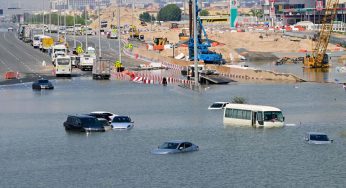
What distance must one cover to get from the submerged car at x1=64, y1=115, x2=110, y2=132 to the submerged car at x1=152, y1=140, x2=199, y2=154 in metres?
10.2

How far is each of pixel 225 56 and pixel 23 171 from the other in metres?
111

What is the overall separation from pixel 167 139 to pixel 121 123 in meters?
6.73

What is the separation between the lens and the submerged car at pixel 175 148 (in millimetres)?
60969

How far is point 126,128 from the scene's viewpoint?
72.5 meters

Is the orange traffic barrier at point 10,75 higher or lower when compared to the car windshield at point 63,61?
lower

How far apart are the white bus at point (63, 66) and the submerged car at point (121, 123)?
4743cm

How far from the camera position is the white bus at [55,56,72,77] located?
394 feet

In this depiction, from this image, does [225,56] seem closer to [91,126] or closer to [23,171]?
[91,126]

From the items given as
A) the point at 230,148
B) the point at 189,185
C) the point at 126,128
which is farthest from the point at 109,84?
the point at 189,185

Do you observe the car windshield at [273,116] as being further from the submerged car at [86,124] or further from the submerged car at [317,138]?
the submerged car at [86,124]

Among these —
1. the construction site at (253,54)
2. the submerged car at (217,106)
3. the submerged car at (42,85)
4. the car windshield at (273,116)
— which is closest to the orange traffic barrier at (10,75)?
the submerged car at (42,85)

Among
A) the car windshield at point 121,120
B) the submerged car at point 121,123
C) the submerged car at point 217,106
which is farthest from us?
the submerged car at point 217,106

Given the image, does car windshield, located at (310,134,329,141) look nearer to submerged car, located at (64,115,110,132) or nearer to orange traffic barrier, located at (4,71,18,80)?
submerged car, located at (64,115,110,132)

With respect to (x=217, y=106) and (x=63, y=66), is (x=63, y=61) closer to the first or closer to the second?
(x=63, y=66)
